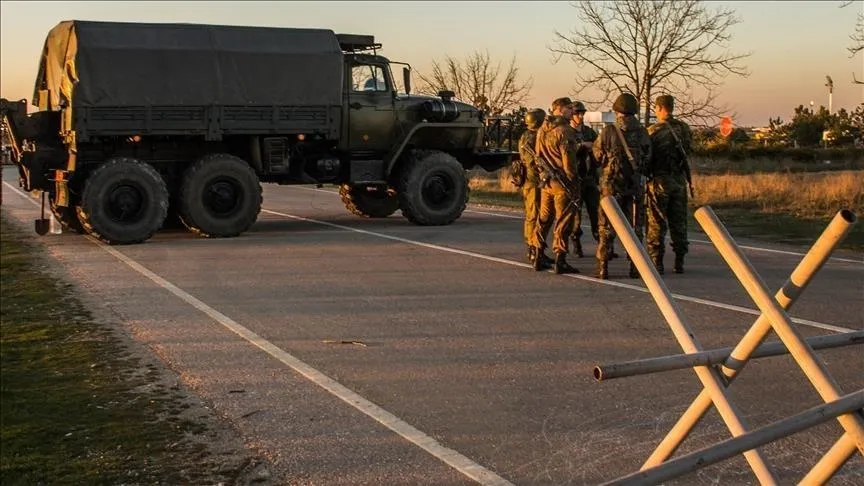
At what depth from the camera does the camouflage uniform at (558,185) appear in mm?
12039

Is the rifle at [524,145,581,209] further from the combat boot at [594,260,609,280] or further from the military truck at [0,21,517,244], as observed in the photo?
the military truck at [0,21,517,244]

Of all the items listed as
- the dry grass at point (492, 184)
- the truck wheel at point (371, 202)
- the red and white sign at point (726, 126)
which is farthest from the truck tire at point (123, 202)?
the red and white sign at point (726, 126)

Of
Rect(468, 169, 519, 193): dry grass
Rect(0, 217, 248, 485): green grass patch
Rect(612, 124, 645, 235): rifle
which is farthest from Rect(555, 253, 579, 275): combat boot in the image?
Rect(468, 169, 519, 193): dry grass

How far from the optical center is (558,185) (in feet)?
39.7

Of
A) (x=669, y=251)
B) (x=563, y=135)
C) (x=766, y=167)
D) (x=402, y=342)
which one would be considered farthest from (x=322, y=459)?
(x=766, y=167)

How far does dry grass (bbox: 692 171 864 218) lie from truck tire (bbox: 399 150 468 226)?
4.91 m

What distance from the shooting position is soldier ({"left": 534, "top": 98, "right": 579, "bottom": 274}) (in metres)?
12.0

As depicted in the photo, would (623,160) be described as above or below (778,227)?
above

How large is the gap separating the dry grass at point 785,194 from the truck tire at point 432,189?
4.56m

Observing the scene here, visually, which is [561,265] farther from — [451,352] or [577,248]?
[451,352]

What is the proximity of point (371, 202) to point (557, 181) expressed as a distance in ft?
29.5

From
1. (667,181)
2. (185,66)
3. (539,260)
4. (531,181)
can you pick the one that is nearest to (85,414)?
(539,260)

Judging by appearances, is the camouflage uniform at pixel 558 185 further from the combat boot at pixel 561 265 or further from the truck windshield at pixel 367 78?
the truck windshield at pixel 367 78

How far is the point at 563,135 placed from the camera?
39.7ft
